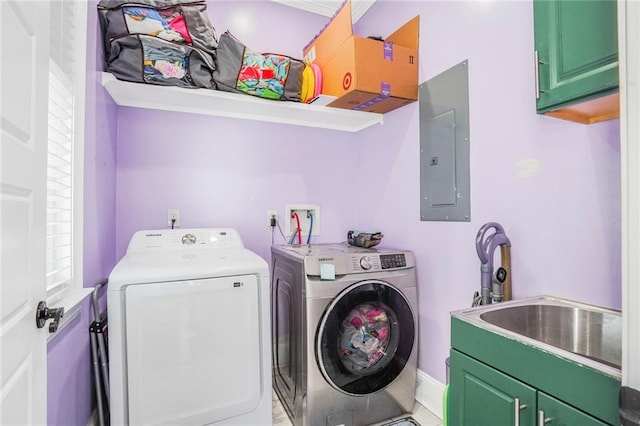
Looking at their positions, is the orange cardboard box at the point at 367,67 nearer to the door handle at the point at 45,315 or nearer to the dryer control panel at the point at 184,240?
the dryer control panel at the point at 184,240

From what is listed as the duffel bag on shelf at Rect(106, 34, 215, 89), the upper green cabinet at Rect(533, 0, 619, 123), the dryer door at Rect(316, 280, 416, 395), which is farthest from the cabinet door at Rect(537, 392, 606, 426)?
the duffel bag on shelf at Rect(106, 34, 215, 89)

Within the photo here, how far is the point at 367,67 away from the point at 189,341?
5.89ft

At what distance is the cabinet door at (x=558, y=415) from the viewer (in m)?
0.79

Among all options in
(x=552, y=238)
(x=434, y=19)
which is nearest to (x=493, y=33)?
(x=434, y=19)

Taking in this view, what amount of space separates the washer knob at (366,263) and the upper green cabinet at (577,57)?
107 cm

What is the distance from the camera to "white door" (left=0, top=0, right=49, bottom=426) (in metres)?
0.73

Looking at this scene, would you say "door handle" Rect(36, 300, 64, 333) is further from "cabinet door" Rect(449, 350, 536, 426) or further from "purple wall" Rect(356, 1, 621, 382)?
"purple wall" Rect(356, 1, 621, 382)

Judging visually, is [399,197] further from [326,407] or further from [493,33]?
[326,407]

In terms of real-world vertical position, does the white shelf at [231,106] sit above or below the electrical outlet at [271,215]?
above

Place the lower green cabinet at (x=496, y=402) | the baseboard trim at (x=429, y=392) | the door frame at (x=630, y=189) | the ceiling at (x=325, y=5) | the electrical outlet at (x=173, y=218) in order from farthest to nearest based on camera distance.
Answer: the ceiling at (x=325, y=5)
the electrical outlet at (x=173, y=218)
the baseboard trim at (x=429, y=392)
the lower green cabinet at (x=496, y=402)
the door frame at (x=630, y=189)

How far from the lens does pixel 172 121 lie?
89.1 inches

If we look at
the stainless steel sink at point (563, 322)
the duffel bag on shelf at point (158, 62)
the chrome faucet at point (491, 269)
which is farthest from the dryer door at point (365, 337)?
the duffel bag on shelf at point (158, 62)

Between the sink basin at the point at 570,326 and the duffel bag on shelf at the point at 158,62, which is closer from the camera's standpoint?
the sink basin at the point at 570,326

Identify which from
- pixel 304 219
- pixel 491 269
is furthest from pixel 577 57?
pixel 304 219
